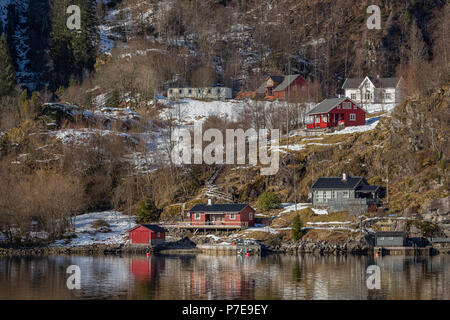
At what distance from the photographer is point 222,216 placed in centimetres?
9256

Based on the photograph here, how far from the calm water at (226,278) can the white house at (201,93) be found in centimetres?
6529

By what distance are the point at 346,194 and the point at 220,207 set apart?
54.6ft

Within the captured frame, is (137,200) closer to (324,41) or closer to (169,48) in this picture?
(169,48)

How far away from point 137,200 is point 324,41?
80.2m

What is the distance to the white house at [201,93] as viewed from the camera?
14000 cm

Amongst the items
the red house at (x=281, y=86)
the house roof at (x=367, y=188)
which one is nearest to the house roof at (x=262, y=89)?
the red house at (x=281, y=86)

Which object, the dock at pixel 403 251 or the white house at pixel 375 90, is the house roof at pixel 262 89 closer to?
the white house at pixel 375 90

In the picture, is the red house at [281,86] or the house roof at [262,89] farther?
the house roof at [262,89]

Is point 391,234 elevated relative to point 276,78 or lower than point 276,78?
lower

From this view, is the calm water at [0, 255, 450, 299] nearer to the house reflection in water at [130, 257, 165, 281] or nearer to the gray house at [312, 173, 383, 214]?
the house reflection in water at [130, 257, 165, 281]

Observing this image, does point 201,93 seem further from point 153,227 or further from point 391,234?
point 391,234

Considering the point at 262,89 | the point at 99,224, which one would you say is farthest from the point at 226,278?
the point at 262,89

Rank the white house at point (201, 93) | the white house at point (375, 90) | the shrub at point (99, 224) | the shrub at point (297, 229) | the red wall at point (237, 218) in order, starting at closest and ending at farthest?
1. the shrub at point (297, 229)
2. the red wall at point (237, 218)
3. the shrub at point (99, 224)
4. the white house at point (375, 90)
5. the white house at point (201, 93)

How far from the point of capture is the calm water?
51625 mm
